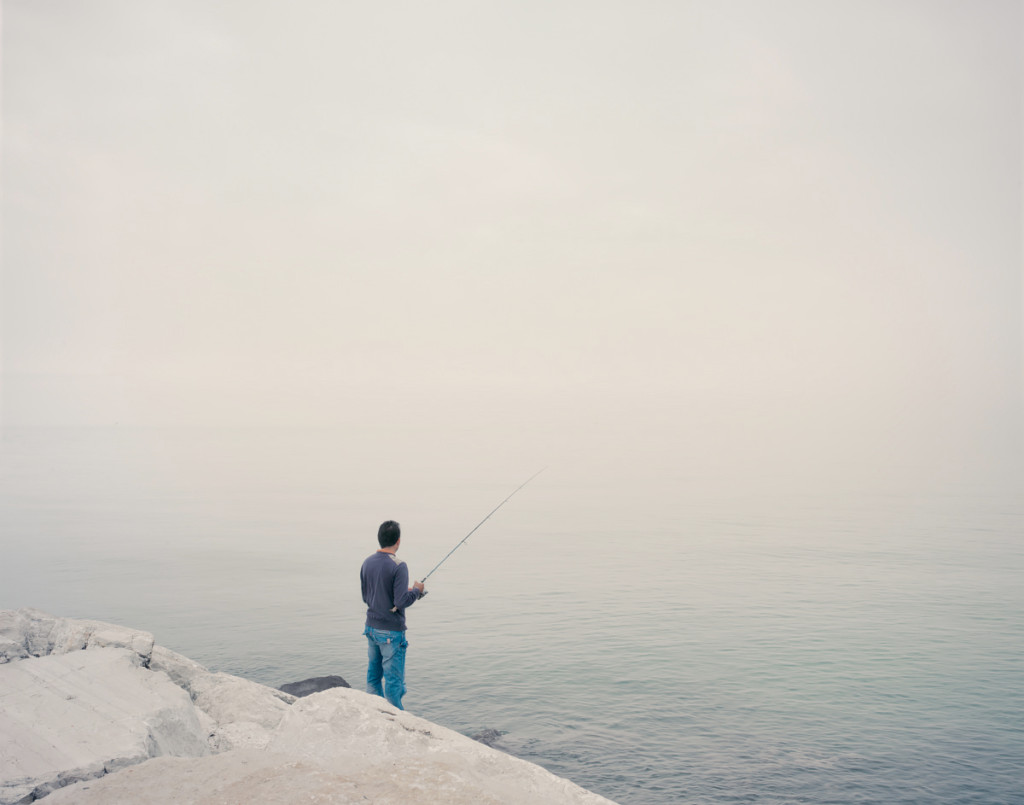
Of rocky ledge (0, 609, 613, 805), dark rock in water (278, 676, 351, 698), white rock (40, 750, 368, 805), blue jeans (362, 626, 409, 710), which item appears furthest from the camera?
dark rock in water (278, 676, 351, 698)

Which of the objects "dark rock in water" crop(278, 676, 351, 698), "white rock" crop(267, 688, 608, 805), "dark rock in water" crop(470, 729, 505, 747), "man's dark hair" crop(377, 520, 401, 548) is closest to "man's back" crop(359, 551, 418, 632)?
"man's dark hair" crop(377, 520, 401, 548)

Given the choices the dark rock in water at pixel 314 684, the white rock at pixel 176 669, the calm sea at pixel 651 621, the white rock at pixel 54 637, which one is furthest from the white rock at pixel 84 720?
the calm sea at pixel 651 621

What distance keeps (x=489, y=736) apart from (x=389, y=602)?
128 inches

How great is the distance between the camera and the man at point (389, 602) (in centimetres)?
734

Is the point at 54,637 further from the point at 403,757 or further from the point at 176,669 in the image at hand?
the point at 403,757

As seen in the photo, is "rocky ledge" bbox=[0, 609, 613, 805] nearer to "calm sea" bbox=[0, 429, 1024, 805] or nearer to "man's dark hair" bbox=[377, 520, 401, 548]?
"man's dark hair" bbox=[377, 520, 401, 548]

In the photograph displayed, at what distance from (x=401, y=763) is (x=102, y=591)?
734 inches

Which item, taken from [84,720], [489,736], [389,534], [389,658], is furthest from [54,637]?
[489,736]

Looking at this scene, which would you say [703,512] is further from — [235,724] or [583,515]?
[235,724]

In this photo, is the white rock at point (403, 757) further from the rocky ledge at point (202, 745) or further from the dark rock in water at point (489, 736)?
the dark rock in water at point (489, 736)

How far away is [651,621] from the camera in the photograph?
16.5 metres

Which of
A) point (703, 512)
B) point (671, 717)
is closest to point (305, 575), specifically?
point (671, 717)

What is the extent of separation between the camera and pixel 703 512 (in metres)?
39.3

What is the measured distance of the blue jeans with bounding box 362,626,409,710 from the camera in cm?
742
